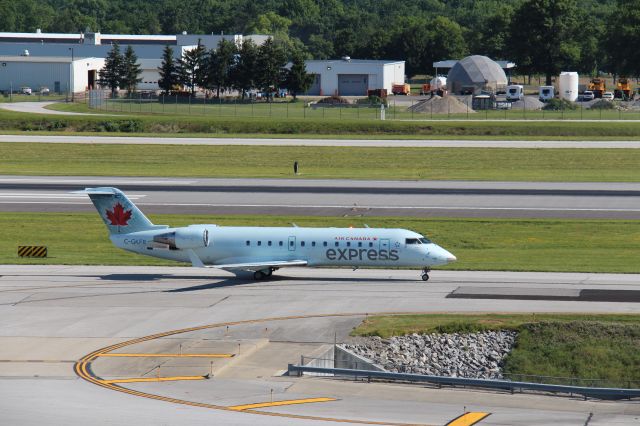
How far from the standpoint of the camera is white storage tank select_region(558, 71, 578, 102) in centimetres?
18150

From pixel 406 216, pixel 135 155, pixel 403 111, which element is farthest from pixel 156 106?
pixel 406 216

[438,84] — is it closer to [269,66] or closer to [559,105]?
[269,66]

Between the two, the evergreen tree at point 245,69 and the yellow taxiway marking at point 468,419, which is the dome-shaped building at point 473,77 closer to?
the evergreen tree at point 245,69

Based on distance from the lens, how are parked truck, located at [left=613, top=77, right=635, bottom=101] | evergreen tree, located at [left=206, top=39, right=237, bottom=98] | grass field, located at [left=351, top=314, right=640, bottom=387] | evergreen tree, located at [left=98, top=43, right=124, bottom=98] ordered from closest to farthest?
grass field, located at [left=351, top=314, right=640, bottom=387] → evergreen tree, located at [left=206, top=39, right=237, bottom=98] → evergreen tree, located at [left=98, top=43, right=124, bottom=98] → parked truck, located at [left=613, top=77, right=635, bottom=101]

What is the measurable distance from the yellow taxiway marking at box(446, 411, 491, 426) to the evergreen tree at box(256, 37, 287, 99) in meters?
145

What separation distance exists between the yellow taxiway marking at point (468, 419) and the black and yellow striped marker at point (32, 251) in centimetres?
3892

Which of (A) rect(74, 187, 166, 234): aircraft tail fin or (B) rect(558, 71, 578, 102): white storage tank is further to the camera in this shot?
(B) rect(558, 71, 578, 102): white storage tank

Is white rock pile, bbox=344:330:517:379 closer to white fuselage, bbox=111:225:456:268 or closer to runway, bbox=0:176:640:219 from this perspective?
white fuselage, bbox=111:225:456:268

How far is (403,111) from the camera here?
158250 mm

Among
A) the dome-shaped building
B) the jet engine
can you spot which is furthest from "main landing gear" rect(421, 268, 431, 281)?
the dome-shaped building

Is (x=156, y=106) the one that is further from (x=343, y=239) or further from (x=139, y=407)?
(x=139, y=407)

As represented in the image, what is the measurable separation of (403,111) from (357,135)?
29.3 m

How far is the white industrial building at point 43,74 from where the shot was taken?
641 feet

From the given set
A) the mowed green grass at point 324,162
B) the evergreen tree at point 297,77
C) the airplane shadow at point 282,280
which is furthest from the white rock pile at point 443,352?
the evergreen tree at point 297,77
